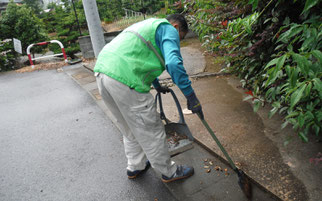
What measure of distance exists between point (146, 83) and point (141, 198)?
47.3 inches

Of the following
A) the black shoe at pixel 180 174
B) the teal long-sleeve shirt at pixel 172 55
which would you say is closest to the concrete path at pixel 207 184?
the black shoe at pixel 180 174

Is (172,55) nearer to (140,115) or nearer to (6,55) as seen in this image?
(140,115)

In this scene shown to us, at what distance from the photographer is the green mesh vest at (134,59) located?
202cm

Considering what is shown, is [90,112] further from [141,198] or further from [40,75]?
[40,75]

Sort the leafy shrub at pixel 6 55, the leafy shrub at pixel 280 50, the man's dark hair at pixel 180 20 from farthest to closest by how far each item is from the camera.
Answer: the leafy shrub at pixel 6 55, the man's dark hair at pixel 180 20, the leafy shrub at pixel 280 50

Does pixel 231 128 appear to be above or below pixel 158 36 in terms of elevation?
below

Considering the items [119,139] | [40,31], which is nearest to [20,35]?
[40,31]

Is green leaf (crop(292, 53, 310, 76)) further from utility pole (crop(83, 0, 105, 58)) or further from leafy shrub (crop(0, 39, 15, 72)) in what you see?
leafy shrub (crop(0, 39, 15, 72))

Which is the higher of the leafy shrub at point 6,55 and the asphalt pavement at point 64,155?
the leafy shrub at point 6,55

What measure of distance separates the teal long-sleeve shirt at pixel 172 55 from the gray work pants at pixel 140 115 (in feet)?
1.22

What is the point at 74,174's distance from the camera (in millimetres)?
2951

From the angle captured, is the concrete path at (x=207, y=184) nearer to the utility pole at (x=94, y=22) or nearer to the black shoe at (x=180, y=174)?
the black shoe at (x=180, y=174)

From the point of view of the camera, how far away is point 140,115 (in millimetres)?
2107

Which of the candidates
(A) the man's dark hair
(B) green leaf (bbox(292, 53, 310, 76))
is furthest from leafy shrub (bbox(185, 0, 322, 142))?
(A) the man's dark hair
